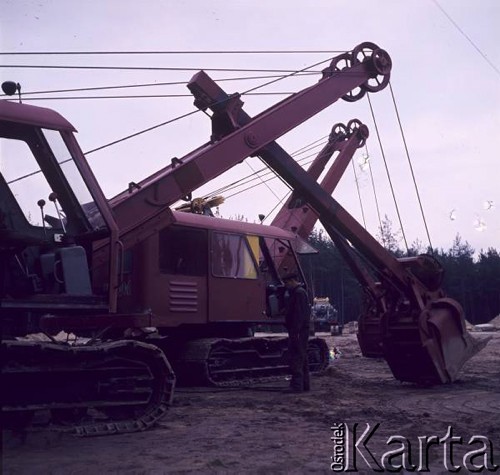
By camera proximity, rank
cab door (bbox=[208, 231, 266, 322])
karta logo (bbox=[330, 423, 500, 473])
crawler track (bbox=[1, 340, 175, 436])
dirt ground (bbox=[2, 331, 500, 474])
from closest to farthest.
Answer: karta logo (bbox=[330, 423, 500, 473])
dirt ground (bbox=[2, 331, 500, 474])
crawler track (bbox=[1, 340, 175, 436])
cab door (bbox=[208, 231, 266, 322])

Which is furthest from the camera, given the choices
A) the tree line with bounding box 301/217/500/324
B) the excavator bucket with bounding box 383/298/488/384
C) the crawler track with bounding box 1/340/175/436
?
the tree line with bounding box 301/217/500/324

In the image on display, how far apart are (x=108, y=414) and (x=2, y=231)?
2227mm

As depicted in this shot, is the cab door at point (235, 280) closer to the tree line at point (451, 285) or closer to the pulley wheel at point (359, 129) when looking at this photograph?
the pulley wheel at point (359, 129)

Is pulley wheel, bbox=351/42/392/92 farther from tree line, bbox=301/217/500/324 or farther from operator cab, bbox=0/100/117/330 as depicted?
tree line, bbox=301/217/500/324

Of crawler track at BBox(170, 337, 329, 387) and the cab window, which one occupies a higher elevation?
the cab window

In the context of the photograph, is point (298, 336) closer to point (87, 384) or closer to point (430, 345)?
point (430, 345)

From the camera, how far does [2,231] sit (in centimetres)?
607

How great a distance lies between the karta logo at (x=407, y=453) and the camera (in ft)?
17.6

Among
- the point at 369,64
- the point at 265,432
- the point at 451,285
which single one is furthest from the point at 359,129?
the point at 451,285

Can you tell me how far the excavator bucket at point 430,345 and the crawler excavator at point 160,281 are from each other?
0.08 feet

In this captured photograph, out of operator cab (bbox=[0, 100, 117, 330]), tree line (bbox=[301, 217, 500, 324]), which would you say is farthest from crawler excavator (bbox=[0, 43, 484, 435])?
tree line (bbox=[301, 217, 500, 324])

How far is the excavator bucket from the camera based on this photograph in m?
11.0

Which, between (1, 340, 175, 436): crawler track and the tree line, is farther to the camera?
the tree line

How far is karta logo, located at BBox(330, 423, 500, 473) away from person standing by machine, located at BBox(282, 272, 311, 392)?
3556 mm
